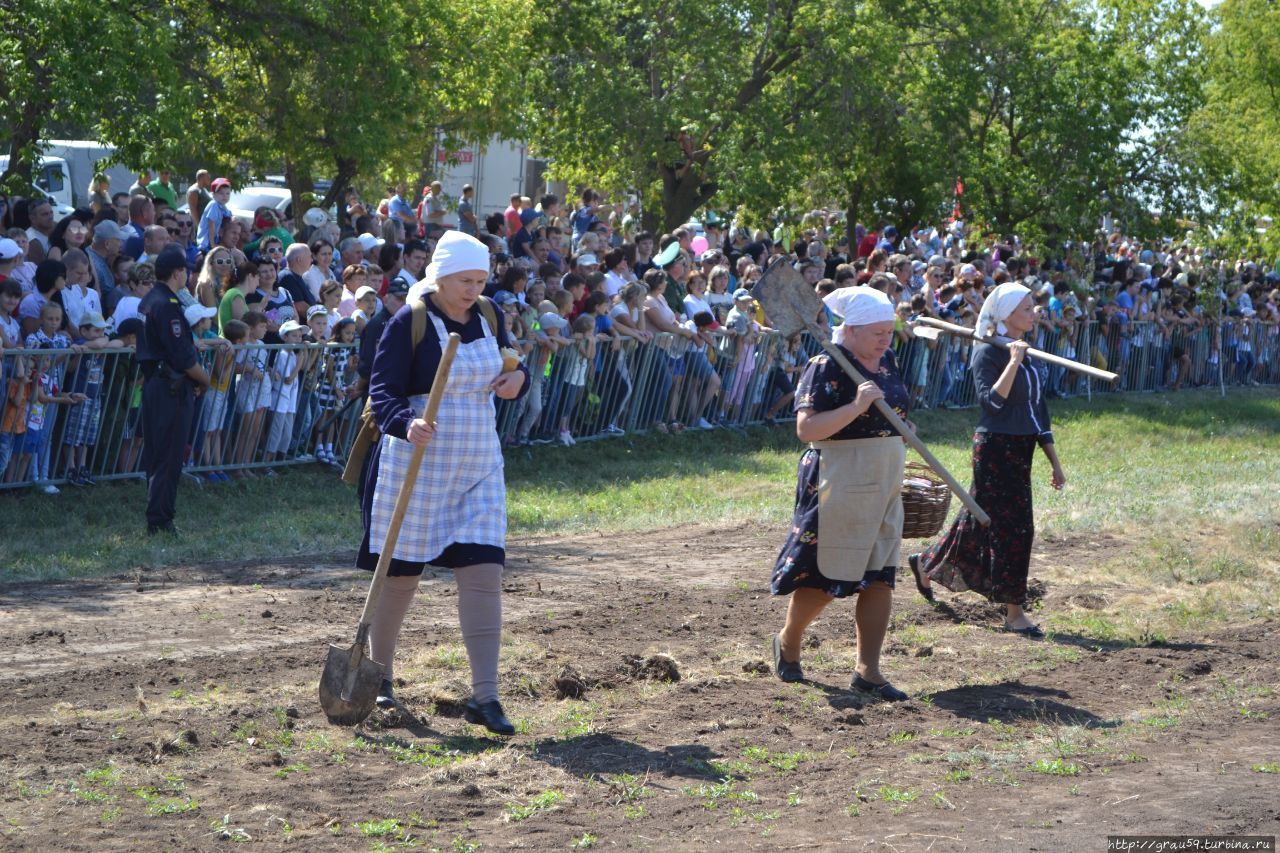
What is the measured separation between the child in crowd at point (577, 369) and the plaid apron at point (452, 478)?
8.63 m

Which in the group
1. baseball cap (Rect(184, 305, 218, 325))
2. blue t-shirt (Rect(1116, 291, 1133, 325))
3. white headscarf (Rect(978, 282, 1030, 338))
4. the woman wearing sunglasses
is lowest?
baseball cap (Rect(184, 305, 218, 325))

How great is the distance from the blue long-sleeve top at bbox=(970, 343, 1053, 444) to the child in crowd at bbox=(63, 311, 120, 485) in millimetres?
6540

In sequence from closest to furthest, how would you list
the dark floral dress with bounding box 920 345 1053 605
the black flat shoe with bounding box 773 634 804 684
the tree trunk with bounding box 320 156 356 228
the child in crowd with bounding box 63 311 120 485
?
1. the black flat shoe with bounding box 773 634 804 684
2. the dark floral dress with bounding box 920 345 1053 605
3. the child in crowd with bounding box 63 311 120 485
4. the tree trunk with bounding box 320 156 356 228

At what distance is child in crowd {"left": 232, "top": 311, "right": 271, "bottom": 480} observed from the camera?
504 inches

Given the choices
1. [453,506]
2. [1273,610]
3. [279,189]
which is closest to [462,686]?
[453,506]

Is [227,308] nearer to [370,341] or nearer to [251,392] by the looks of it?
[251,392]

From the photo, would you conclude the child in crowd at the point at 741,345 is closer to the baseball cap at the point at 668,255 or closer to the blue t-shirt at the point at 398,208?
the baseball cap at the point at 668,255

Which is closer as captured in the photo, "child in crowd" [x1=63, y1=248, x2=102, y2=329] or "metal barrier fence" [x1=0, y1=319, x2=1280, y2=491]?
"metal barrier fence" [x1=0, y1=319, x2=1280, y2=491]

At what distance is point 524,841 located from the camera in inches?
211

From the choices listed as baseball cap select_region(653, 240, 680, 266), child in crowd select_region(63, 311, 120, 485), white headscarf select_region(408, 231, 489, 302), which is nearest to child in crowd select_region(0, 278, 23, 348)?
child in crowd select_region(63, 311, 120, 485)

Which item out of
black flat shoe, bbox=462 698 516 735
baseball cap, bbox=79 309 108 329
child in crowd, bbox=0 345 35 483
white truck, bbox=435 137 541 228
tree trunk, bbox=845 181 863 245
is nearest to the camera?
black flat shoe, bbox=462 698 516 735

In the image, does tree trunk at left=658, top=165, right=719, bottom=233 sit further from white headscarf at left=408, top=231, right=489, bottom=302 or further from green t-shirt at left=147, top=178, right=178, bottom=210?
white headscarf at left=408, top=231, right=489, bottom=302

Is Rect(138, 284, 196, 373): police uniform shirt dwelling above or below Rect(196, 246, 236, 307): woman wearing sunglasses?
below

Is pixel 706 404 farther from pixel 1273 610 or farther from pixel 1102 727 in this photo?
pixel 1102 727
